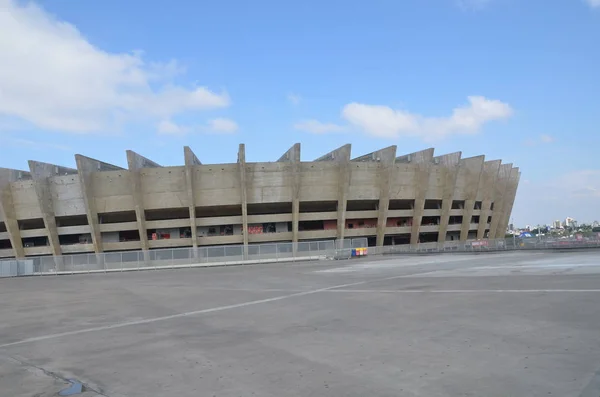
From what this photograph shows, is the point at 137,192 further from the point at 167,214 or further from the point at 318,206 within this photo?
the point at 318,206

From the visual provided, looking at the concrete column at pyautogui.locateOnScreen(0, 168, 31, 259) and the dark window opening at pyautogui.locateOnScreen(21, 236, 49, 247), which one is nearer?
the concrete column at pyautogui.locateOnScreen(0, 168, 31, 259)

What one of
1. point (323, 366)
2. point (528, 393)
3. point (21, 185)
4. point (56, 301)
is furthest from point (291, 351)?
point (21, 185)

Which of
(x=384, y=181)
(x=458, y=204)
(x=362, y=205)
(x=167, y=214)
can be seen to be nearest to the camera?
(x=384, y=181)

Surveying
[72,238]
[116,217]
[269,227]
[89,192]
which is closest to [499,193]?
[269,227]

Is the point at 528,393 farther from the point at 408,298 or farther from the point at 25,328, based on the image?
the point at 25,328

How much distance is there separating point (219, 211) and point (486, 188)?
4237cm

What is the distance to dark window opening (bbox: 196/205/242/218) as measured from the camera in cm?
6069

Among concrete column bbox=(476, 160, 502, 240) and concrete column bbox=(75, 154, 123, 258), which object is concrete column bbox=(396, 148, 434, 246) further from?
concrete column bbox=(75, 154, 123, 258)

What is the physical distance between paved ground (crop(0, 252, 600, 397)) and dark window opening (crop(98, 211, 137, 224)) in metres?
46.7

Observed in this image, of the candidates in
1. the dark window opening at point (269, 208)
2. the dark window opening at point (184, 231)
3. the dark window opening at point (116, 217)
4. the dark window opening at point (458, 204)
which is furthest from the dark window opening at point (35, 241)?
the dark window opening at point (458, 204)

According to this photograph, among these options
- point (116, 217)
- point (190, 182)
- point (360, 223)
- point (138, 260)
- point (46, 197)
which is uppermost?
point (190, 182)

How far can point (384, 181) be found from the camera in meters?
58.8

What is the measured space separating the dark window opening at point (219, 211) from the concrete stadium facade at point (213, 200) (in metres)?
0.14

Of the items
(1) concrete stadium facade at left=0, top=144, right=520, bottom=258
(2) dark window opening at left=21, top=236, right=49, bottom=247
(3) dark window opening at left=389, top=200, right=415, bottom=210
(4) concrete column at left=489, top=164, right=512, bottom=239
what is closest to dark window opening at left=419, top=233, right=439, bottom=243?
(1) concrete stadium facade at left=0, top=144, right=520, bottom=258
